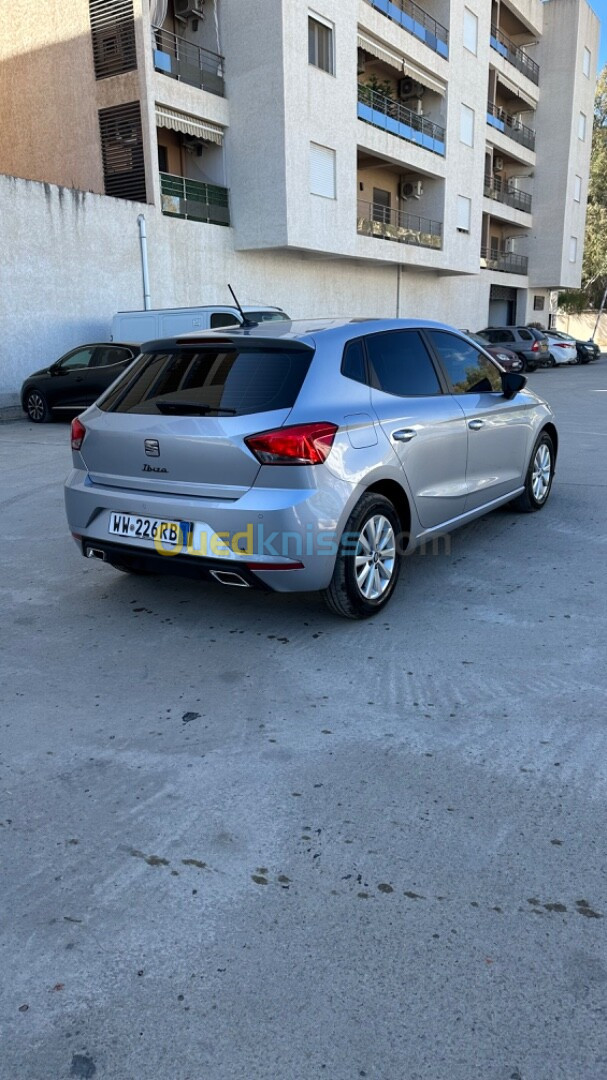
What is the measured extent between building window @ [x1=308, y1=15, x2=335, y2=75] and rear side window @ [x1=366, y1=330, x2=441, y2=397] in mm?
19354

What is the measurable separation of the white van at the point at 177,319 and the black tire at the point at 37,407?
197 centimetres

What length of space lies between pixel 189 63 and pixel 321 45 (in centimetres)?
405

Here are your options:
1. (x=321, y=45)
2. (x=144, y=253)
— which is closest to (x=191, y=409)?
(x=144, y=253)

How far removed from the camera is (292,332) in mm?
4191

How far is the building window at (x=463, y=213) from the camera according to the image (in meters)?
29.5

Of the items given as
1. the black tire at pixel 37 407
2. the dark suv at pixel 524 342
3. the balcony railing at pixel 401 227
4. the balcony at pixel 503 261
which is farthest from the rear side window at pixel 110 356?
the balcony at pixel 503 261

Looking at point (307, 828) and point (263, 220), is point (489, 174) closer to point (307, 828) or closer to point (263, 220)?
point (263, 220)

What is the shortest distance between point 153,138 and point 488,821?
1881 centimetres

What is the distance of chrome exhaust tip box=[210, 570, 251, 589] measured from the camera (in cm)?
380

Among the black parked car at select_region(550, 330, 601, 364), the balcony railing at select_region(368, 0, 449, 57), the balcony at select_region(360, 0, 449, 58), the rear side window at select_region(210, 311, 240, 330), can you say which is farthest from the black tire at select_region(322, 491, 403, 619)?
the black parked car at select_region(550, 330, 601, 364)

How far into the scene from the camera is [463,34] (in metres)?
28.4

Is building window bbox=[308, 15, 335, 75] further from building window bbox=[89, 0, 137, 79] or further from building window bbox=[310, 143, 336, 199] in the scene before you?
building window bbox=[89, 0, 137, 79]

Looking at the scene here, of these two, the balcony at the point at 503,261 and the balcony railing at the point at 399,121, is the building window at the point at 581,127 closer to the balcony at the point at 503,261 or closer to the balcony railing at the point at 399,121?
the balcony at the point at 503,261

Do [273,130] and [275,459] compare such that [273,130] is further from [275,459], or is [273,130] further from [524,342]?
[275,459]
